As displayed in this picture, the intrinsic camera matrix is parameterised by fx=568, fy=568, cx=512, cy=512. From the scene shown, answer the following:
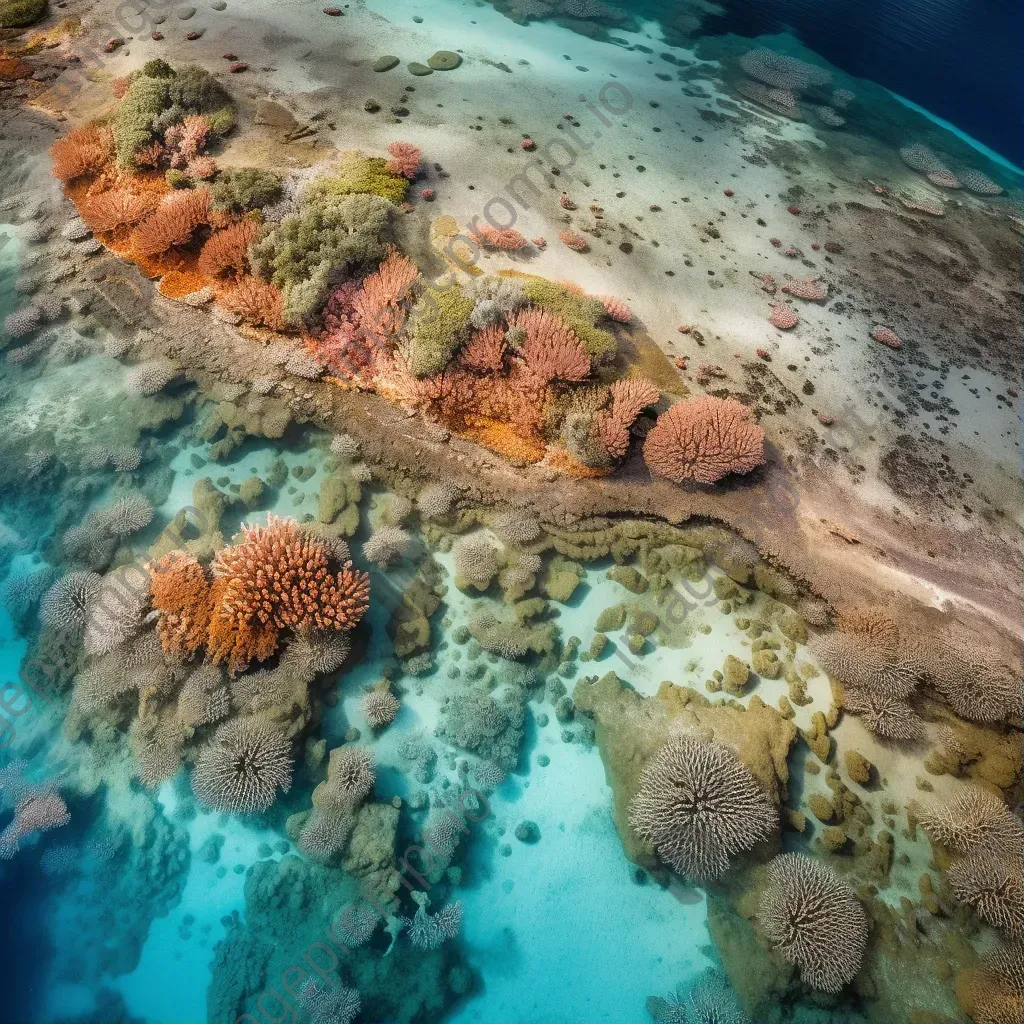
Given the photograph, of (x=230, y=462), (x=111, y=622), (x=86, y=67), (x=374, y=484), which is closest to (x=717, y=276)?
(x=374, y=484)

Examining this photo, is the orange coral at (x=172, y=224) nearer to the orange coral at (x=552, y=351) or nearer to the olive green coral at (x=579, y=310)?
the olive green coral at (x=579, y=310)

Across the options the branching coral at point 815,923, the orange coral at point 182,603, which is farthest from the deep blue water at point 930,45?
the orange coral at point 182,603

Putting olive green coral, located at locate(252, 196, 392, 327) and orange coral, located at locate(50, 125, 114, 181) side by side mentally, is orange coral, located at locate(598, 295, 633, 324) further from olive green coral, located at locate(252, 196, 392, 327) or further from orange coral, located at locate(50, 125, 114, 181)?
orange coral, located at locate(50, 125, 114, 181)

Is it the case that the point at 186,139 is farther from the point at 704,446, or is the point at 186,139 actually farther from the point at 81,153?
the point at 704,446

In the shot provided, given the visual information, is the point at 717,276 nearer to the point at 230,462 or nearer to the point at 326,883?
Result: the point at 230,462

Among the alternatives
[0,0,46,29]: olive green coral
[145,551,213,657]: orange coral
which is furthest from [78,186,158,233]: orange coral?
[0,0,46,29]: olive green coral

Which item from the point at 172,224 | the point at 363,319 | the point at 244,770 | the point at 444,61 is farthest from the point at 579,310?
the point at 444,61

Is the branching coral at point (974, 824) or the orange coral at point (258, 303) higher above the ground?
the orange coral at point (258, 303)
